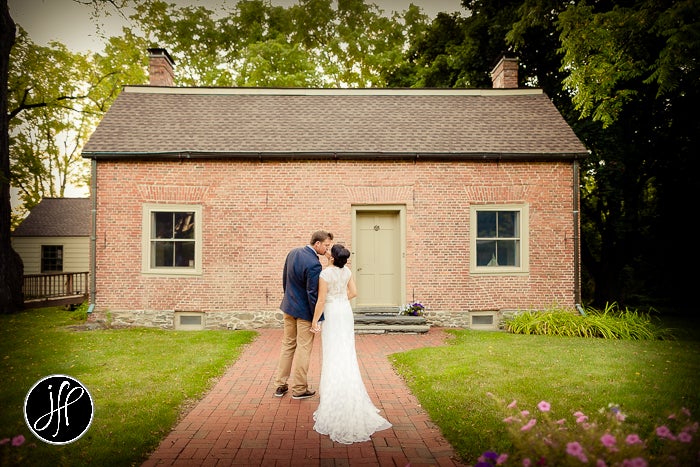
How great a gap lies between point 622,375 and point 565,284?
5.17 metres

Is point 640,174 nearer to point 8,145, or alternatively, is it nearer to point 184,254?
point 184,254

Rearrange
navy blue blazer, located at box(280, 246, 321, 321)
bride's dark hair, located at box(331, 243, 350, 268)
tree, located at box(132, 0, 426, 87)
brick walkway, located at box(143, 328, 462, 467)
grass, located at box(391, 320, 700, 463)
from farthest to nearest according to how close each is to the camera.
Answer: tree, located at box(132, 0, 426, 87) < navy blue blazer, located at box(280, 246, 321, 321) < bride's dark hair, located at box(331, 243, 350, 268) < grass, located at box(391, 320, 700, 463) < brick walkway, located at box(143, 328, 462, 467)

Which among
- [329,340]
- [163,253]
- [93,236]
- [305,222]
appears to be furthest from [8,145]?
[329,340]

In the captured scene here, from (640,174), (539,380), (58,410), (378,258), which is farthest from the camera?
(640,174)

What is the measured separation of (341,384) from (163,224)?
27.3 ft

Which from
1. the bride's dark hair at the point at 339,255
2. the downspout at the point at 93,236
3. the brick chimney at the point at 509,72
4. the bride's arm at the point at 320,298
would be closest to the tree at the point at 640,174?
the brick chimney at the point at 509,72

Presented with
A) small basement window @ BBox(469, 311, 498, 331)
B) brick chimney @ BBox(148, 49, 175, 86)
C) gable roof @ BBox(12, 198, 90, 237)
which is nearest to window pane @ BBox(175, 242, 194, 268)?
brick chimney @ BBox(148, 49, 175, 86)

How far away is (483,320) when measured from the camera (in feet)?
37.2

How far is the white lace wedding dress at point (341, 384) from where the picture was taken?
4496mm

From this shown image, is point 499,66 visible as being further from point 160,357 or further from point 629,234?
point 160,357

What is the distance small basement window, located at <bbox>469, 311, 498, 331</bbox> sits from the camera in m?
11.3

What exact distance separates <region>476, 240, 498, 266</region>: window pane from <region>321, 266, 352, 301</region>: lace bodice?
7.00 m

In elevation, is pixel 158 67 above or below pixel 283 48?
below

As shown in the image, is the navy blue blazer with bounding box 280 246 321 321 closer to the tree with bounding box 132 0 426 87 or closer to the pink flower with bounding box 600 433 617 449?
the pink flower with bounding box 600 433 617 449
